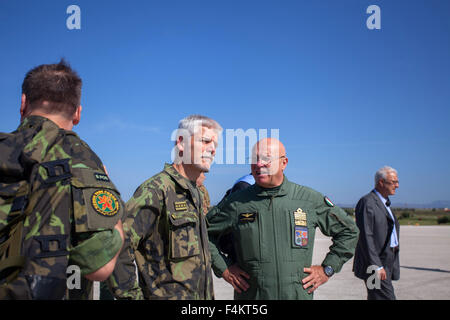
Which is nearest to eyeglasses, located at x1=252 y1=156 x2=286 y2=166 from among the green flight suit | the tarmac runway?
the green flight suit

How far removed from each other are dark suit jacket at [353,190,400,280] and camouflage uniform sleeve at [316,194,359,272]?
1623 mm

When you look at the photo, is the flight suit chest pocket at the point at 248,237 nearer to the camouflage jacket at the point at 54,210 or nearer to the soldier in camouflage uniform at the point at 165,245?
the soldier in camouflage uniform at the point at 165,245

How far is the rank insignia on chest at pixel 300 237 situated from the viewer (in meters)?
3.90

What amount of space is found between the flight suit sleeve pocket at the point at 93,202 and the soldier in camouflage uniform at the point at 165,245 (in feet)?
3.05

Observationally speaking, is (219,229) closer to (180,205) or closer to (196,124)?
(180,205)

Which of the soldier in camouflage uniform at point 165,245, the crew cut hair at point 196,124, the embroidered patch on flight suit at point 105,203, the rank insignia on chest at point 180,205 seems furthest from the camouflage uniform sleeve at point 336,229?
the embroidered patch on flight suit at point 105,203

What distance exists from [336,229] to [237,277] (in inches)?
47.4

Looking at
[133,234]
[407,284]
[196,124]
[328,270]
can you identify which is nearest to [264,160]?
[196,124]

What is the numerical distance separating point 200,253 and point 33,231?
1546mm

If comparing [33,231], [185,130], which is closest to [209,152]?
[185,130]

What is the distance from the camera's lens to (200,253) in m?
3.08

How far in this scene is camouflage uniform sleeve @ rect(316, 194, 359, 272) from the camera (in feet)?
13.9

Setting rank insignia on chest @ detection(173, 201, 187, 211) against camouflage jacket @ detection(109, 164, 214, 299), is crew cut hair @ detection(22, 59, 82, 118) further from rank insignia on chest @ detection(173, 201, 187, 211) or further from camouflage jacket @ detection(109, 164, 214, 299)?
rank insignia on chest @ detection(173, 201, 187, 211)
